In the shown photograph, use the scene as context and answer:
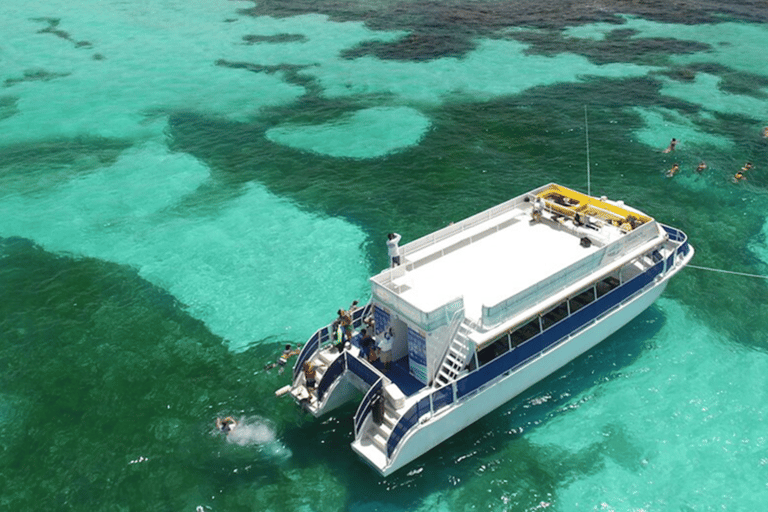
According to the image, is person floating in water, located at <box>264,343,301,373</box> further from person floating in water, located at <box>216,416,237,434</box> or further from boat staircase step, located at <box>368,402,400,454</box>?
boat staircase step, located at <box>368,402,400,454</box>

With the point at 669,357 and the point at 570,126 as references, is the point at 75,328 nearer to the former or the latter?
the point at 669,357

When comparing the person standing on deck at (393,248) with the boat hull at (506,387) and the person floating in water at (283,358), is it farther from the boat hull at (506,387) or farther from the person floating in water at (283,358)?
the person floating in water at (283,358)

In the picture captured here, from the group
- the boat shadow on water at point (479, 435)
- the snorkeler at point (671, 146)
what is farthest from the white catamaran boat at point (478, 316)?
the snorkeler at point (671, 146)

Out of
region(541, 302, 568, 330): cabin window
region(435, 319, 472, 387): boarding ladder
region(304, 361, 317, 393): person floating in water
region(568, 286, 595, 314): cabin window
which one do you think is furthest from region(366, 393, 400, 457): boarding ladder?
region(568, 286, 595, 314): cabin window

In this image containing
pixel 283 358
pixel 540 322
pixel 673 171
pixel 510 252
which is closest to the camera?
pixel 540 322

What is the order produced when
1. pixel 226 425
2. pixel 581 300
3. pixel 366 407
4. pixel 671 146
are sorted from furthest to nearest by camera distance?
pixel 671 146 → pixel 581 300 → pixel 226 425 → pixel 366 407

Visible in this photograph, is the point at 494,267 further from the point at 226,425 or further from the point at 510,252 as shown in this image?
the point at 226,425

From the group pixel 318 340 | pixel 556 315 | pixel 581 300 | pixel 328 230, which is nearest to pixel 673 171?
pixel 581 300
